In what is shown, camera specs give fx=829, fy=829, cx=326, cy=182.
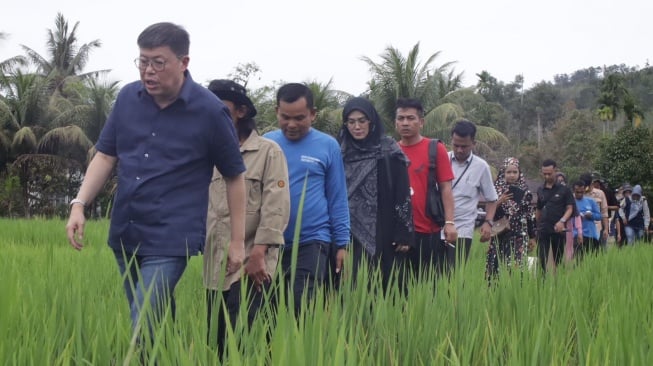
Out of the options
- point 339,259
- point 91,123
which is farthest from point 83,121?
point 339,259

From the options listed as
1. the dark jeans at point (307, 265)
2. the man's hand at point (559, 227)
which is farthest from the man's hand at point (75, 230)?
the man's hand at point (559, 227)

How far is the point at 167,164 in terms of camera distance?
265cm

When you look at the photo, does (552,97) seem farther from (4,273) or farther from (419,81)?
(4,273)

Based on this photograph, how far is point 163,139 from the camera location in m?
2.66

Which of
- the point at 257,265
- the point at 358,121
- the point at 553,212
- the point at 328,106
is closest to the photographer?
the point at 257,265

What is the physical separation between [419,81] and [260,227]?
2282 centimetres

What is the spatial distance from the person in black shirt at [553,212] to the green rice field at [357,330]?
158 inches

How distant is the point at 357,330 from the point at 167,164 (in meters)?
1.07

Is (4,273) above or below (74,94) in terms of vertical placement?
below

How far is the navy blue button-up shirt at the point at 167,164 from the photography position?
8.66ft

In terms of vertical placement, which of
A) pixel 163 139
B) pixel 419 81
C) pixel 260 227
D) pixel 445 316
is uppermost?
pixel 419 81

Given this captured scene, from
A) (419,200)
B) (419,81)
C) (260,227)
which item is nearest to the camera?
(260,227)

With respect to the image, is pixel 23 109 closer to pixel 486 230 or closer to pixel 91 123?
pixel 91 123

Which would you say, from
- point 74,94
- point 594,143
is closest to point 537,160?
point 594,143
